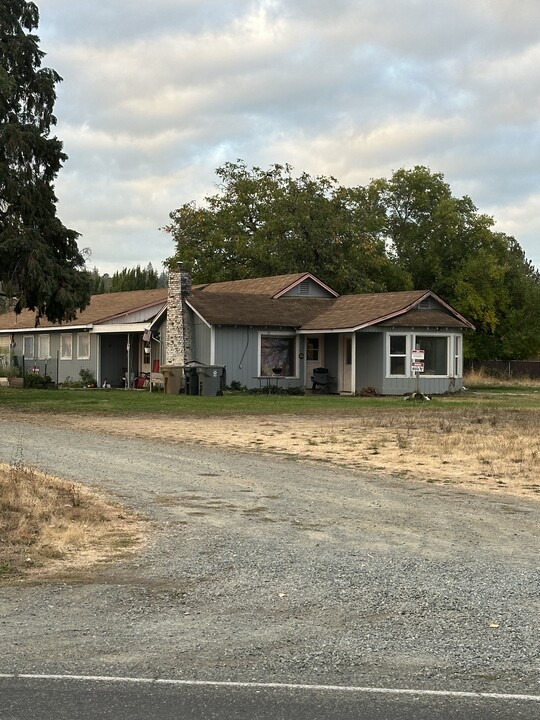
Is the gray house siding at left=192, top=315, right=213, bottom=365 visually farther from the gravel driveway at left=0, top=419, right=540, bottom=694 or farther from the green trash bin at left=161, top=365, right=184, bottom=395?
the gravel driveway at left=0, top=419, right=540, bottom=694

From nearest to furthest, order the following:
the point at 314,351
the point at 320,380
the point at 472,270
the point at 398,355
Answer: the point at 398,355
the point at 320,380
the point at 314,351
the point at 472,270

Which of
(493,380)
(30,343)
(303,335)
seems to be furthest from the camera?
(493,380)

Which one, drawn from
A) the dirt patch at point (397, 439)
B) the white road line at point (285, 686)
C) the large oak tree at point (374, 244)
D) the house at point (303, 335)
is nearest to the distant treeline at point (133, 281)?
the large oak tree at point (374, 244)

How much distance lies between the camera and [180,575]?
803 centimetres

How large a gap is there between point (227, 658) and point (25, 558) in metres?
3.42

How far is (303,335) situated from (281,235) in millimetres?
16003

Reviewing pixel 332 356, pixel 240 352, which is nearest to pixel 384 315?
pixel 332 356

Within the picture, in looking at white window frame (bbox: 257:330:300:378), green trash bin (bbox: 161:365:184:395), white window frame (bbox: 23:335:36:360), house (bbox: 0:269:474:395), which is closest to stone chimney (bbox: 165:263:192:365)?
house (bbox: 0:269:474:395)

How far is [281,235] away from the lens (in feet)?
177

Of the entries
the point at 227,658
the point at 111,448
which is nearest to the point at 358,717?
the point at 227,658

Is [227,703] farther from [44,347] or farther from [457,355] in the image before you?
[44,347]

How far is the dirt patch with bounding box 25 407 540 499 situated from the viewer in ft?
49.0

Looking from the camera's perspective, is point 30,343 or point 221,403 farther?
point 30,343

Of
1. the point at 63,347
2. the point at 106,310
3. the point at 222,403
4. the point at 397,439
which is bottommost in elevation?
the point at 397,439
